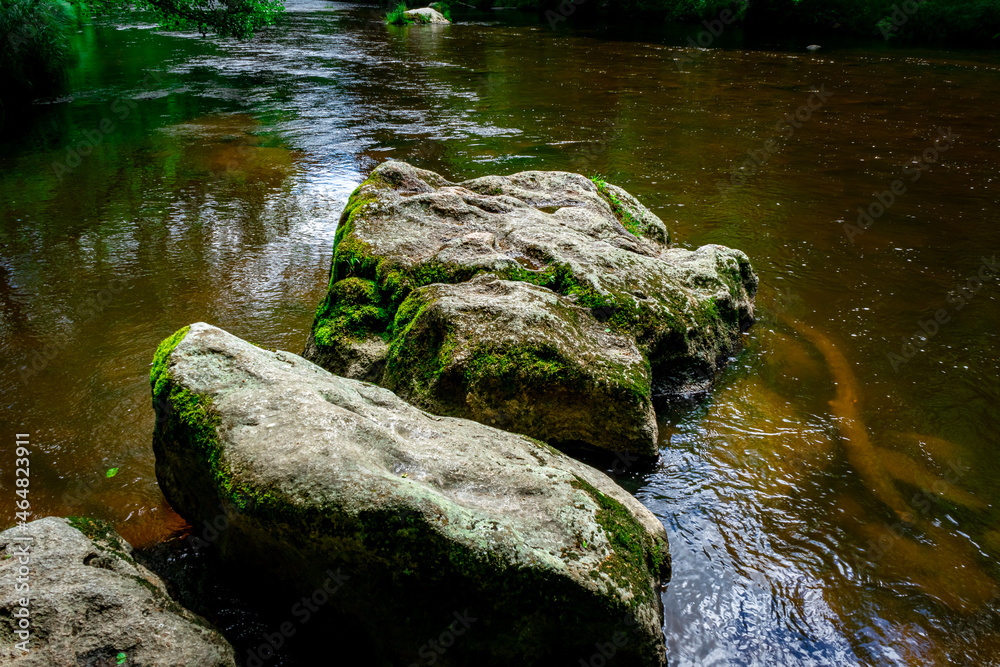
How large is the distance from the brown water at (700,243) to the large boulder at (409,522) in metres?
0.72

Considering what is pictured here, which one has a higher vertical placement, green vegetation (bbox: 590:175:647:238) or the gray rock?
the gray rock

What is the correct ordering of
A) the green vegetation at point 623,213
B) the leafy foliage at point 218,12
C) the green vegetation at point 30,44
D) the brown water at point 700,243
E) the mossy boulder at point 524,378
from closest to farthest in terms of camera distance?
the brown water at point 700,243
the mossy boulder at point 524,378
the green vegetation at point 623,213
the green vegetation at point 30,44
the leafy foliage at point 218,12

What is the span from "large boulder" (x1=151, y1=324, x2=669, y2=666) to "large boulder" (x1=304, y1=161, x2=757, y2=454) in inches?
33.5

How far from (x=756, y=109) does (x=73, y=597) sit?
16154 millimetres

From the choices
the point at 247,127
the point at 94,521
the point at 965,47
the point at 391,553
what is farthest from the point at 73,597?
the point at 965,47

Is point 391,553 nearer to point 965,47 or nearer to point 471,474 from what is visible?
point 471,474

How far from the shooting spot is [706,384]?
5559mm

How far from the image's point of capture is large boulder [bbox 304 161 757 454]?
178 inches

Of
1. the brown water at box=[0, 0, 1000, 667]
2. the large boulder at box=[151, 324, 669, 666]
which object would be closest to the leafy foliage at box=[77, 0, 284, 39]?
the brown water at box=[0, 0, 1000, 667]

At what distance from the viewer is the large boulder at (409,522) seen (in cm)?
286

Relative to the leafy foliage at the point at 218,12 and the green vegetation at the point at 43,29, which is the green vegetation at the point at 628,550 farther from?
the leafy foliage at the point at 218,12

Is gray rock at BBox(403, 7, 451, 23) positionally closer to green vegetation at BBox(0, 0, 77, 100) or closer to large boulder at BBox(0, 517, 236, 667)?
green vegetation at BBox(0, 0, 77, 100)

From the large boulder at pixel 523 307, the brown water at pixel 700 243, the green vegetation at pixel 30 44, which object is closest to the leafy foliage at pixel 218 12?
the brown water at pixel 700 243

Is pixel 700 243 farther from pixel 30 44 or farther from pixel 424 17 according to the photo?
pixel 424 17
